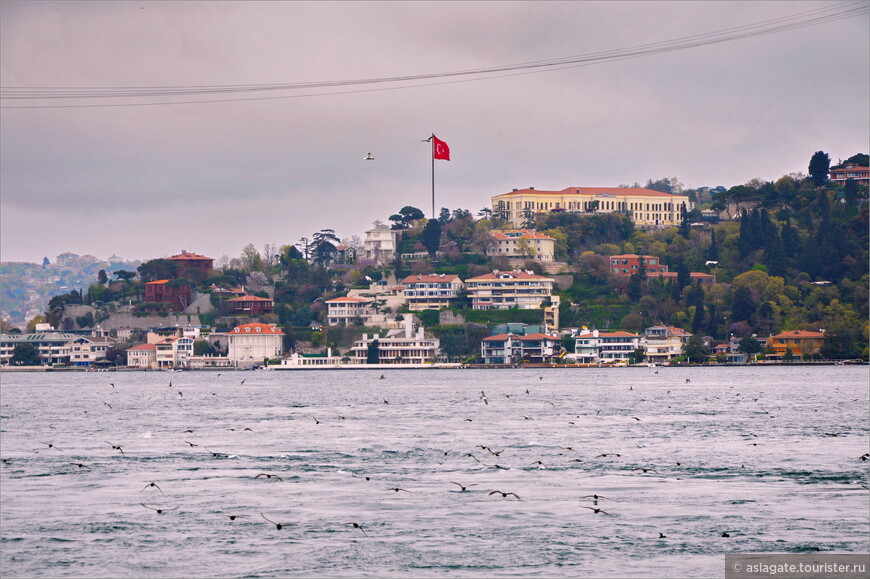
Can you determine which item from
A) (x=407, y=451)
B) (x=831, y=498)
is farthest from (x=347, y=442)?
(x=831, y=498)

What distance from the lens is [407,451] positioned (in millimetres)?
35938

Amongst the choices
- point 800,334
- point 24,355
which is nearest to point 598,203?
point 800,334

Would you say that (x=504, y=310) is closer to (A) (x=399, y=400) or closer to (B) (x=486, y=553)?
(A) (x=399, y=400)

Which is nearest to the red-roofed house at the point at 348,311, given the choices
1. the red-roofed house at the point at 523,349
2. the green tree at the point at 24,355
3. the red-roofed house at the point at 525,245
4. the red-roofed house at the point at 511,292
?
the red-roofed house at the point at 511,292

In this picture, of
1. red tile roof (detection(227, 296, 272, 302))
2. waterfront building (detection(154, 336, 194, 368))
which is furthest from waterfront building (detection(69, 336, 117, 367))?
red tile roof (detection(227, 296, 272, 302))

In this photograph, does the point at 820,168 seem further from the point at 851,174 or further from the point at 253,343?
the point at 253,343

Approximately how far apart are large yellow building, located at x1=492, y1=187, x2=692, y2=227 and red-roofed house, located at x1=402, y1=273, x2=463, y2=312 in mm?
36100

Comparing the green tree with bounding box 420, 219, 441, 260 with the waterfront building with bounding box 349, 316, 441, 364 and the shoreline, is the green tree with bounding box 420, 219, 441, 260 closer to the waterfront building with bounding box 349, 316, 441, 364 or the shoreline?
the waterfront building with bounding box 349, 316, 441, 364

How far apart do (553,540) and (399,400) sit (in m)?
45.1

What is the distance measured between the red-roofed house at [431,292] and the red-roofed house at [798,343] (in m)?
40.5

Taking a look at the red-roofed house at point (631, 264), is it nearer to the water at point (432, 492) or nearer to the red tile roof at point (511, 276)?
the red tile roof at point (511, 276)

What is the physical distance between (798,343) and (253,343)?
59.8m

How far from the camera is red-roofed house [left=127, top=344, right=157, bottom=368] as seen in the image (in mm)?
147375

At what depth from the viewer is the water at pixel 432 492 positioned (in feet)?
69.9
